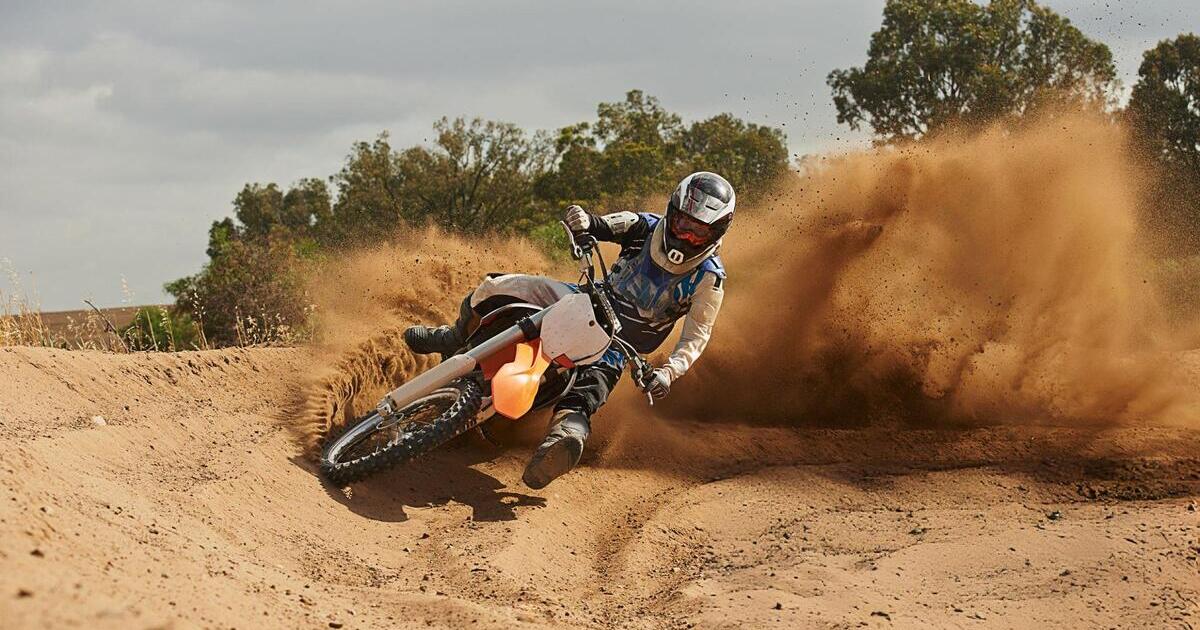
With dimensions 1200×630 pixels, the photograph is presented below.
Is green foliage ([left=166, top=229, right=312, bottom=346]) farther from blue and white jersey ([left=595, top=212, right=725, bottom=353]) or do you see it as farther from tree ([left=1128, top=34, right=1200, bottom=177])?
tree ([left=1128, top=34, right=1200, bottom=177])

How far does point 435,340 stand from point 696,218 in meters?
2.43

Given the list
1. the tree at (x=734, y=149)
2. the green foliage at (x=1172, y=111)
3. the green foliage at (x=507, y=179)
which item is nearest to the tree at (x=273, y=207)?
the green foliage at (x=507, y=179)

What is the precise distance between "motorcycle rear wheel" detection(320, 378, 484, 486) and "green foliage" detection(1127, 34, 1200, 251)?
24238 millimetres

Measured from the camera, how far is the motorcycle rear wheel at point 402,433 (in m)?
7.45

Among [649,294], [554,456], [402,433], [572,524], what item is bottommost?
[572,524]

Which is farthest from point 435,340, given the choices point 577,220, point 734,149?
point 734,149

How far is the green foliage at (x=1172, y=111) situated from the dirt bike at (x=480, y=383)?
23675 millimetres

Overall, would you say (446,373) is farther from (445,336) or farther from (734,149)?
(734,149)

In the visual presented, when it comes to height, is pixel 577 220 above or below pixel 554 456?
above

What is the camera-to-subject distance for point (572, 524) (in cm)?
791

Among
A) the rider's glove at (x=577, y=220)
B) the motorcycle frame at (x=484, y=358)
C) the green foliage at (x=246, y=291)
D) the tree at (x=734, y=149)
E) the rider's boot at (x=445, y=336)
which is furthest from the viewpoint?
the tree at (x=734, y=149)

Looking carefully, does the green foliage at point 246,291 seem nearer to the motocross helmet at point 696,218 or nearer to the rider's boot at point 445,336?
the rider's boot at point 445,336

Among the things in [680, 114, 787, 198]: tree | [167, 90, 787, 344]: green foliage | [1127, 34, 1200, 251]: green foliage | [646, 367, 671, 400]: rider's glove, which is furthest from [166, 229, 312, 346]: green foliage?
[1127, 34, 1200, 251]: green foliage

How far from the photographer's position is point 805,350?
36.9ft
